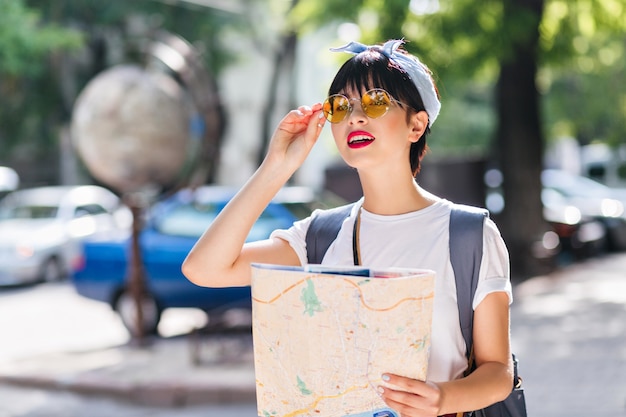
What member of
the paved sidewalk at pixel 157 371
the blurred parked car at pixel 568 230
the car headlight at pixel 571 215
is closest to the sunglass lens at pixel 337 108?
the paved sidewalk at pixel 157 371

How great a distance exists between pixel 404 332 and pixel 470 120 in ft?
110

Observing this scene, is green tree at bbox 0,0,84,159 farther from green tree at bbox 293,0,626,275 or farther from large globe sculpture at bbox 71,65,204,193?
large globe sculpture at bbox 71,65,204,193

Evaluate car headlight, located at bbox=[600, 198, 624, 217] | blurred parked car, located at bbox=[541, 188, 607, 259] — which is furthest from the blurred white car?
car headlight, located at bbox=[600, 198, 624, 217]

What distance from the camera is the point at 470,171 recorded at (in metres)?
18.7

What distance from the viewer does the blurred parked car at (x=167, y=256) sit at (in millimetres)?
10102

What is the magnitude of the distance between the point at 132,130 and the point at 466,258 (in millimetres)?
7927

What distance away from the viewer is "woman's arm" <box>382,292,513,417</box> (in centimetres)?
190

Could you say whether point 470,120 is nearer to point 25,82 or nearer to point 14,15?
point 25,82

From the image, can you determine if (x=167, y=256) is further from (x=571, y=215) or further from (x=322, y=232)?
(x=571, y=215)

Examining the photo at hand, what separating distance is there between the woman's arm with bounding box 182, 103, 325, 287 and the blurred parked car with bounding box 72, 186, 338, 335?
7.45 m

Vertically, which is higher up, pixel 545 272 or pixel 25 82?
pixel 25 82

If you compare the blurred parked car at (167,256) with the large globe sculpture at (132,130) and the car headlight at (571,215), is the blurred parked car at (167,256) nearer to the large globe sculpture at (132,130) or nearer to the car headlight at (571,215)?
the large globe sculpture at (132,130)

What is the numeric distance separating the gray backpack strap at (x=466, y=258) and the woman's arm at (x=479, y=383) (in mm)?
30

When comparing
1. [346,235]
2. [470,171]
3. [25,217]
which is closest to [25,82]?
[25,217]
